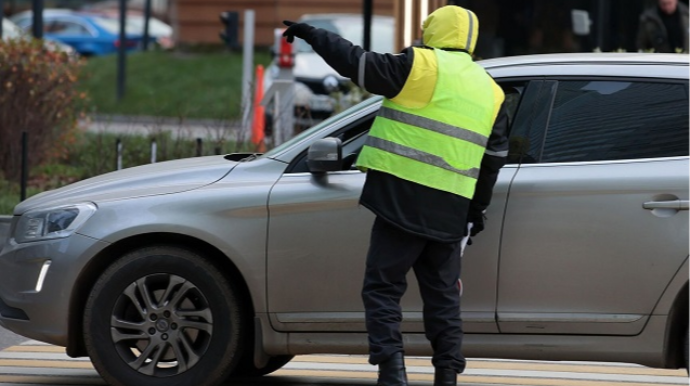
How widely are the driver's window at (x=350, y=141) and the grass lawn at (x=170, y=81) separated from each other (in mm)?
16904

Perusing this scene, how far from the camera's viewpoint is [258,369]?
23.5ft

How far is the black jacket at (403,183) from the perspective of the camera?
573cm

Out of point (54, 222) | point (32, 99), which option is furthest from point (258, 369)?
point (32, 99)

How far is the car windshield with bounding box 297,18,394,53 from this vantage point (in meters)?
21.0

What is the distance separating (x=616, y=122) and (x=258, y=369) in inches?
84.3

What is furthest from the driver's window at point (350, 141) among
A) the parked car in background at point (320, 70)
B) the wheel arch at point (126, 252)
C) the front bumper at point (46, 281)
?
the parked car in background at point (320, 70)

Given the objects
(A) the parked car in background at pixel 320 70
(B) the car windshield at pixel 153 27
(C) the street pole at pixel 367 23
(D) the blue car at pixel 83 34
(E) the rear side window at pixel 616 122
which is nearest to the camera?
(E) the rear side window at pixel 616 122

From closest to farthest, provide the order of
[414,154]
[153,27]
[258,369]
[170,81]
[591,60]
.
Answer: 1. [414,154]
2. [591,60]
3. [258,369]
4. [170,81]
5. [153,27]

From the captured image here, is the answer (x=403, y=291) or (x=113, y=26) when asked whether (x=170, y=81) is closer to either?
(x=113, y=26)

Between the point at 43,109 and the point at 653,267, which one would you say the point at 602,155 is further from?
the point at 43,109

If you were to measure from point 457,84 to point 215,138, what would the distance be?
6901 millimetres

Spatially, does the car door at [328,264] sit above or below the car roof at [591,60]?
below

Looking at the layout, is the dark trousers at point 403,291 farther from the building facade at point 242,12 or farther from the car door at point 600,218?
the building facade at point 242,12

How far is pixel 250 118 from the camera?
12484 mm
